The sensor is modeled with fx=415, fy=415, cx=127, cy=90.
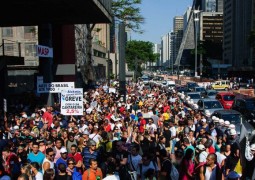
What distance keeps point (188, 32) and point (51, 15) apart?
177618mm

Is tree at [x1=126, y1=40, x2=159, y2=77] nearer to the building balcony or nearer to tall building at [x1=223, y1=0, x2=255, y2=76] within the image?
tall building at [x1=223, y1=0, x2=255, y2=76]

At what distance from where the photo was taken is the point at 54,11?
60.2 feet

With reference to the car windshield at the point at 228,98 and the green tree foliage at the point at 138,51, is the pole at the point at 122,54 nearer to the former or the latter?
the car windshield at the point at 228,98

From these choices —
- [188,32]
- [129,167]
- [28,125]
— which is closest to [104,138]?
[129,167]

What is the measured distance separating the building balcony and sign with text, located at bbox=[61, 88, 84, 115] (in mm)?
3378

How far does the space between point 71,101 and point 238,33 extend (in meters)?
139

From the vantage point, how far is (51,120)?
54.0ft

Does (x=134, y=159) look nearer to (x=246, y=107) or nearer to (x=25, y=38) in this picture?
(x=246, y=107)

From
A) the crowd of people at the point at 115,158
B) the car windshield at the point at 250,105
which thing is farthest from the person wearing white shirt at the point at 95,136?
the car windshield at the point at 250,105

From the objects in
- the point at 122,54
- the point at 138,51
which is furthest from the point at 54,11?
the point at 138,51

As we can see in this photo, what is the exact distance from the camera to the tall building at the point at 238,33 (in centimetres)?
12750

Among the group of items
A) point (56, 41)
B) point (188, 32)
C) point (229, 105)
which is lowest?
point (229, 105)

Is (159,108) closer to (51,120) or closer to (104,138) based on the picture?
(51,120)

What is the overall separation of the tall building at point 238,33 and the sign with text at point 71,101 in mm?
93451
